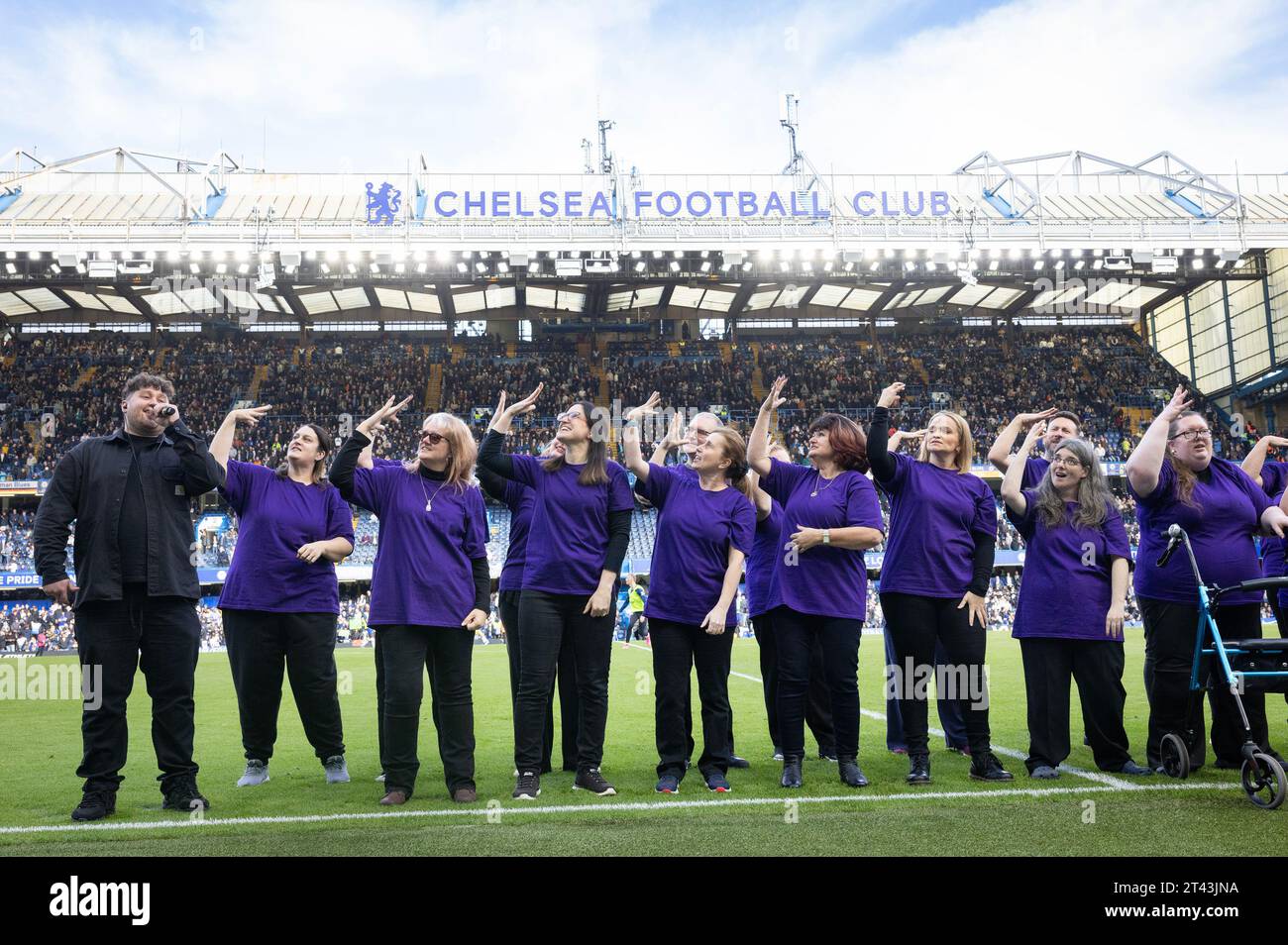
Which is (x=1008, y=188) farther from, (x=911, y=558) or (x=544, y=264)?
(x=911, y=558)

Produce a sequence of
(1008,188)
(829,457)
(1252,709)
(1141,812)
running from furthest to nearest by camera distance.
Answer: (1008,188) → (829,457) → (1252,709) → (1141,812)

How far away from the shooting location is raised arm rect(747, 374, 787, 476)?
4.95 m

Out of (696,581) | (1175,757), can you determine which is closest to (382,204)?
(696,581)

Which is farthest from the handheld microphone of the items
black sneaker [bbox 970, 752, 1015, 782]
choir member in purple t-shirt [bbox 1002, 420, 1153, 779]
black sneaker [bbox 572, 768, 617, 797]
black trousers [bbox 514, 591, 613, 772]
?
black sneaker [bbox 572, 768, 617, 797]

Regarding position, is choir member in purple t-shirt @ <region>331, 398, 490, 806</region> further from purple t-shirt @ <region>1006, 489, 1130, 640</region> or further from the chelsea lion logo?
the chelsea lion logo

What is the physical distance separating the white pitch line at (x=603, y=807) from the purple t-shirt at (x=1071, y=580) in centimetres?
78

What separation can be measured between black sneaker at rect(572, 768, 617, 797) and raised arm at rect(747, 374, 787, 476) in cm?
176

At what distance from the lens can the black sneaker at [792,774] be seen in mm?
4641

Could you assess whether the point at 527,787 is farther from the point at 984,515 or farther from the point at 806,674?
the point at 984,515

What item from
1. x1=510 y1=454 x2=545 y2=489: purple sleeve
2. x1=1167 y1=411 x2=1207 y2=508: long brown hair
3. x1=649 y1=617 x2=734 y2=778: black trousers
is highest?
x1=510 y1=454 x2=545 y2=489: purple sleeve

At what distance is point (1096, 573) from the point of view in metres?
4.91

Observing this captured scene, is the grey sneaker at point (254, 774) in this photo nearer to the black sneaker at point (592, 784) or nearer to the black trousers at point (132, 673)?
the black trousers at point (132, 673)
